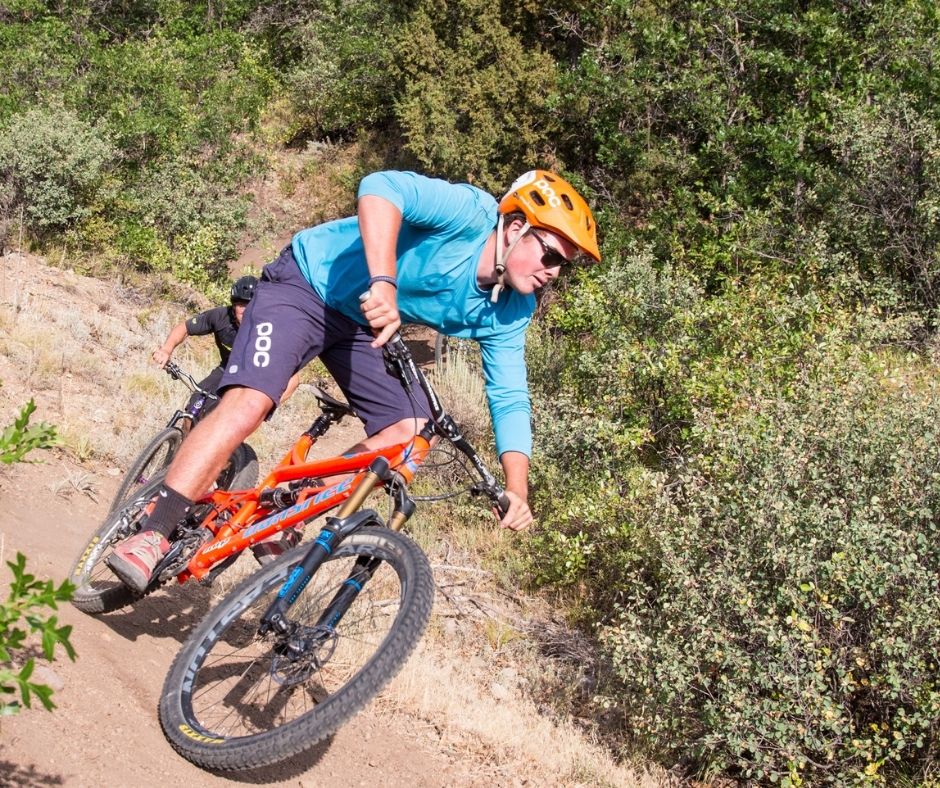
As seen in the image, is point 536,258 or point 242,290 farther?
point 242,290

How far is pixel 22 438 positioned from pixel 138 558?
1295mm

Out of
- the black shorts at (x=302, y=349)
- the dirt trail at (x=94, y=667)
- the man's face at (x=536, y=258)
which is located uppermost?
the man's face at (x=536, y=258)

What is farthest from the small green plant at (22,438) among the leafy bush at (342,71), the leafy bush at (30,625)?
the leafy bush at (342,71)

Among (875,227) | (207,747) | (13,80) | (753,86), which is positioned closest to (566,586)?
(207,747)

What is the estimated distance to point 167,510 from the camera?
4.00m

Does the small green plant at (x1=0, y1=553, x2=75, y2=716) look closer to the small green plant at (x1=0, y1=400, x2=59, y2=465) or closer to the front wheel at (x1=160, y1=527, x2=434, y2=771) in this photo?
the small green plant at (x1=0, y1=400, x2=59, y2=465)

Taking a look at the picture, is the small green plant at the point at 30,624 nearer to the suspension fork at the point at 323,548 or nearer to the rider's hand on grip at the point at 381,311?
the suspension fork at the point at 323,548

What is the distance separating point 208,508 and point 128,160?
15.8 metres

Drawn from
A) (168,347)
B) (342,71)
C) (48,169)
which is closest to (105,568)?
(168,347)

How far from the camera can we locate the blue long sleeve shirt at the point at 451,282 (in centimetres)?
418

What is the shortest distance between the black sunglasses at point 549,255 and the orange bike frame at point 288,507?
2.90 ft

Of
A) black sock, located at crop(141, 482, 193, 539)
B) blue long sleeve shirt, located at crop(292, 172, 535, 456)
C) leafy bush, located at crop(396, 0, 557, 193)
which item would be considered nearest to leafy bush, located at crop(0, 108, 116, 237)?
leafy bush, located at crop(396, 0, 557, 193)

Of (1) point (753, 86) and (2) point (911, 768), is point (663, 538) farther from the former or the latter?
(1) point (753, 86)

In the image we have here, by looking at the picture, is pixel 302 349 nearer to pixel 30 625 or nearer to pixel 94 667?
pixel 94 667
